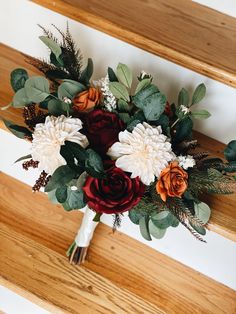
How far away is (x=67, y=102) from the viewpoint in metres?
0.90

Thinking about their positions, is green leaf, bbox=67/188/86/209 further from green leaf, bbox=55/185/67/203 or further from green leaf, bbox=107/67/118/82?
green leaf, bbox=107/67/118/82

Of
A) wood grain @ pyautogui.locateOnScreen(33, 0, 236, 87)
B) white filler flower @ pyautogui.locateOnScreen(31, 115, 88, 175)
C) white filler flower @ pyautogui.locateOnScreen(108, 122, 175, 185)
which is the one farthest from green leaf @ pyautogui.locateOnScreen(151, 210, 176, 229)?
wood grain @ pyautogui.locateOnScreen(33, 0, 236, 87)

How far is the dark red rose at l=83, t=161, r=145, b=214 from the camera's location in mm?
829

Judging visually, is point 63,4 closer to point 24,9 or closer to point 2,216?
point 24,9

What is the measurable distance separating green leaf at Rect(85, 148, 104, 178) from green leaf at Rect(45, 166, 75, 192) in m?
0.05

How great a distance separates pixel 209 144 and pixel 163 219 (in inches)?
11.1

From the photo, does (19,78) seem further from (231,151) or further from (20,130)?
(231,151)

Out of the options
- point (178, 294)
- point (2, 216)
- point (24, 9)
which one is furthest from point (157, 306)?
point (24, 9)

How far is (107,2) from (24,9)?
0.75ft

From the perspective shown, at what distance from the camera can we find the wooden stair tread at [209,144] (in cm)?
95

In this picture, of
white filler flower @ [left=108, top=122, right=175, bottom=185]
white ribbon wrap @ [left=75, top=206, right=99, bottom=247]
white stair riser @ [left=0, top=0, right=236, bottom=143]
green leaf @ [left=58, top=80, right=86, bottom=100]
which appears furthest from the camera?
white ribbon wrap @ [left=75, top=206, right=99, bottom=247]

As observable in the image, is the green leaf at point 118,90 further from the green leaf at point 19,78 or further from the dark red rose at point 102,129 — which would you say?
the green leaf at point 19,78

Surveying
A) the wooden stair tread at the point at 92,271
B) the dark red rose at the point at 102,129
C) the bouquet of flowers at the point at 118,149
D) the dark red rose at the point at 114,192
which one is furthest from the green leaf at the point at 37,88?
the wooden stair tread at the point at 92,271

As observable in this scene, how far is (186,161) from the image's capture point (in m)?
0.86
